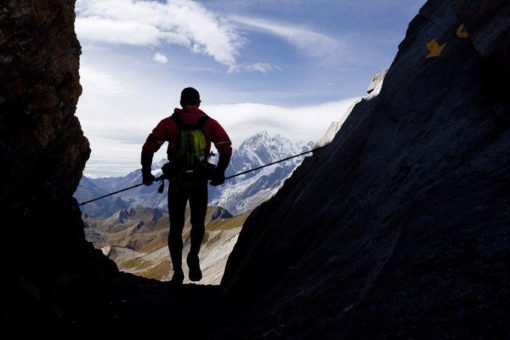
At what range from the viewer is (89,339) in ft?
29.9

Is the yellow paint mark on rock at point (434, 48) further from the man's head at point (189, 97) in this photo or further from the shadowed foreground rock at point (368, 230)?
the man's head at point (189, 97)

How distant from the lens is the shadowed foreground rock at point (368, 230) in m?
5.72

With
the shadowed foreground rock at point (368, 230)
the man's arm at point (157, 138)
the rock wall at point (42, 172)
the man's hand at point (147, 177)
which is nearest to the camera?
the shadowed foreground rock at point (368, 230)

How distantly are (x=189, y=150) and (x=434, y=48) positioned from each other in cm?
813

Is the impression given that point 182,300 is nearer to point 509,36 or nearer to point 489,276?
point 489,276

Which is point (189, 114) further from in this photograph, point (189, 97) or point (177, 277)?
point (177, 277)

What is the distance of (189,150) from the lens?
12.7m

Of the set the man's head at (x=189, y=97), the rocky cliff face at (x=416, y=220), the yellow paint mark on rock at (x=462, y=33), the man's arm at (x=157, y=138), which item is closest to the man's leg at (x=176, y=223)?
the man's arm at (x=157, y=138)

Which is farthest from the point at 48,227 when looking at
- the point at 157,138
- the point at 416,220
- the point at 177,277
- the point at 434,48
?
the point at 434,48

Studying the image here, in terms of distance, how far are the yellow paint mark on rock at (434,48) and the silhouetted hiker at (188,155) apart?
6.68 metres

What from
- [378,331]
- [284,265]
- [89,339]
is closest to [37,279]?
[89,339]

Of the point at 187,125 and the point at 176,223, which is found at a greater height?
the point at 187,125

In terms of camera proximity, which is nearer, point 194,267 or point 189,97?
point 189,97

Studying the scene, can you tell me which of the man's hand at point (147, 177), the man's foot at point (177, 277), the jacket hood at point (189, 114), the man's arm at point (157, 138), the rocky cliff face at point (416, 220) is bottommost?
the man's foot at point (177, 277)
